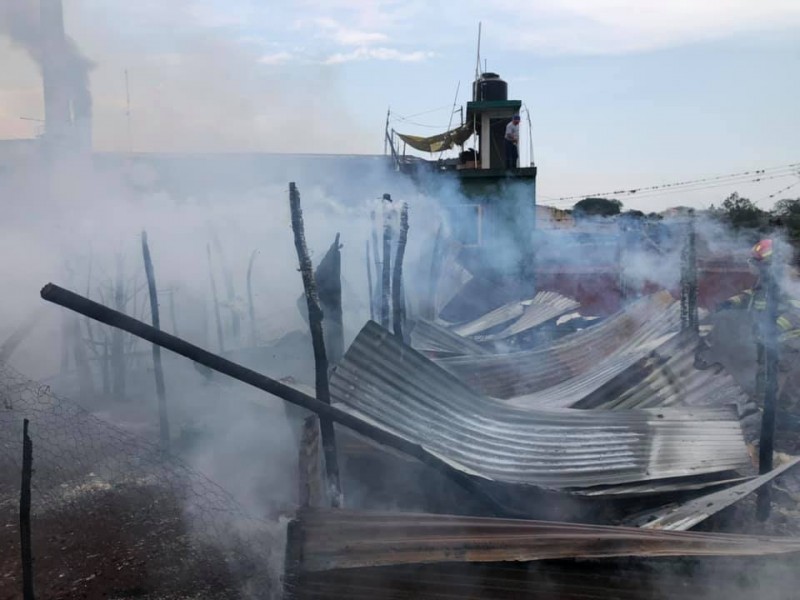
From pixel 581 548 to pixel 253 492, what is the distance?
3963 millimetres

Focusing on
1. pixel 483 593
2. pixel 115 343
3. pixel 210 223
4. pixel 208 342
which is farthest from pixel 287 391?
pixel 210 223

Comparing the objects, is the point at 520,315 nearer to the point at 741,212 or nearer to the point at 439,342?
the point at 439,342

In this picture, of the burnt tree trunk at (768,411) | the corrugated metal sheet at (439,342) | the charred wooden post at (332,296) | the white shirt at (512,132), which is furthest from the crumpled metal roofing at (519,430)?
the white shirt at (512,132)

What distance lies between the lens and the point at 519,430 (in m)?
5.65

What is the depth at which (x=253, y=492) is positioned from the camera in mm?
6141

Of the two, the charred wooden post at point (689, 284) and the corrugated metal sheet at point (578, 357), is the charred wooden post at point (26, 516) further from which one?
the charred wooden post at point (689, 284)

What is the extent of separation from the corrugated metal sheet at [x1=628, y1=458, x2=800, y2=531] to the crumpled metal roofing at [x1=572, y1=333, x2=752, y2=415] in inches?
59.9

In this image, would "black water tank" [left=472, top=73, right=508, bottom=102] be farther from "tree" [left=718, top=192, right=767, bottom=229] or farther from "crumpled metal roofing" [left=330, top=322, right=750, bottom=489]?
"crumpled metal roofing" [left=330, top=322, right=750, bottom=489]

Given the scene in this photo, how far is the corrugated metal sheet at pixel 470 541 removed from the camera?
2.92m

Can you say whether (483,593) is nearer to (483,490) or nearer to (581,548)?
(581,548)

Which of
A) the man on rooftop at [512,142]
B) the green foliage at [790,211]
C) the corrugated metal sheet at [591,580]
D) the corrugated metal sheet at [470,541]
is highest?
the man on rooftop at [512,142]

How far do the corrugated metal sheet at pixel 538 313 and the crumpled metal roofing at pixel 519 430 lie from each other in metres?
6.03

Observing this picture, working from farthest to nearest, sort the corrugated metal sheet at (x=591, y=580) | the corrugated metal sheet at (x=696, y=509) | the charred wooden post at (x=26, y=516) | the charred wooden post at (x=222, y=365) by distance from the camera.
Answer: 1. the corrugated metal sheet at (x=696, y=509)
2. the charred wooden post at (x=26, y=516)
3. the charred wooden post at (x=222, y=365)
4. the corrugated metal sheet at (x=591, y=580)

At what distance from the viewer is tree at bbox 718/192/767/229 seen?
17.0 meters
